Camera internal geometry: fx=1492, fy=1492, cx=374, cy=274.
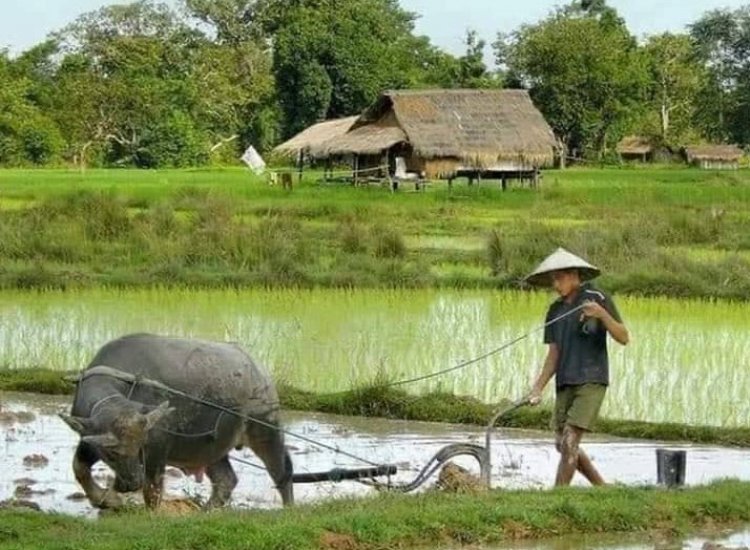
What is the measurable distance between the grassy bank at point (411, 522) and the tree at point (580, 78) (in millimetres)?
42695

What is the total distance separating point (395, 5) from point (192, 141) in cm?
1871

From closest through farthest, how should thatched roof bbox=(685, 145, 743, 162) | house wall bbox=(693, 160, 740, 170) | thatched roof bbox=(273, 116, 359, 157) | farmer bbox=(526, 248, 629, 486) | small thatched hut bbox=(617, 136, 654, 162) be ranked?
farmer bbox=(526, 248, 629, 486) → thatched roof bbox=(273, 116, 359, 157) → house wall bbox=(693, 160, 740, 170) → thatched roof bbox=(685, 145, 743, 162) → small thatched hut bbox=(617, 136, 654, 162)

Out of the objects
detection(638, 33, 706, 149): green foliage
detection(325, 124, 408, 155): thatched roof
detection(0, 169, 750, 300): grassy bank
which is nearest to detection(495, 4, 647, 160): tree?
detection(638, 33, 706, 149): green foliage

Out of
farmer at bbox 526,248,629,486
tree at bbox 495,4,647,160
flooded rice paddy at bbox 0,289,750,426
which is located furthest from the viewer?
tree at bbox 495,4,647,160

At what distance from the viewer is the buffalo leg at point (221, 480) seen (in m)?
6.57

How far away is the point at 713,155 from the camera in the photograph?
181 ft

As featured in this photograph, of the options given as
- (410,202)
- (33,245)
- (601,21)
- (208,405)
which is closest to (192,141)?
(601,21)

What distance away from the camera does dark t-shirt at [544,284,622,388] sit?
658cm

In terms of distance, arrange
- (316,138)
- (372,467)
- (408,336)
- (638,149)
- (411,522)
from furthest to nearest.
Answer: (638,149)
(316,138)
(408,336)
(372,467)
(411,522)

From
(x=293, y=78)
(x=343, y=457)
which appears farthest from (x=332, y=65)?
(x=343, y=457)

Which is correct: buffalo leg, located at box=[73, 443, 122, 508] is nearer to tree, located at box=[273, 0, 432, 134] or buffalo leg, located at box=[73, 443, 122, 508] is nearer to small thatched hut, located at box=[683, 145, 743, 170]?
tree, located at box=[273, 0, 432, 134]

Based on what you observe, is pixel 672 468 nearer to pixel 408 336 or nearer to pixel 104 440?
pixel 104 440

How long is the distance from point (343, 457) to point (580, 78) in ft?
136

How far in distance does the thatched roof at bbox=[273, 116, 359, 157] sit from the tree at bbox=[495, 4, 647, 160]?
1216 cm
